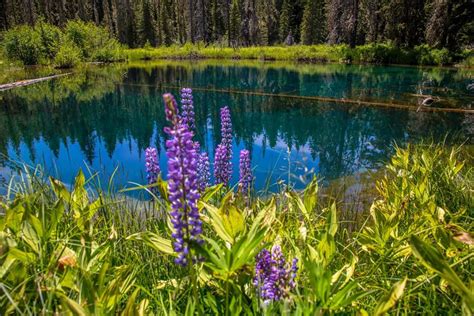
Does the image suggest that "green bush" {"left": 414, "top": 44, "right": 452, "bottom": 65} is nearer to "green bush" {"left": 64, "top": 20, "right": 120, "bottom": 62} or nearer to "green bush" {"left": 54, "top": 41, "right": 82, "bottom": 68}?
"green bush" {"left": 54, "top": 41, "right": 82, "bottom": 68}

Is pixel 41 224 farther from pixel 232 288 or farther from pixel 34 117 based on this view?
pixel 34 117

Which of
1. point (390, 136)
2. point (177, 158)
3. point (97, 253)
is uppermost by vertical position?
point (177, 158)

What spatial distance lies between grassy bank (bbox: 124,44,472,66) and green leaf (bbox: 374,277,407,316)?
40069 millimetres

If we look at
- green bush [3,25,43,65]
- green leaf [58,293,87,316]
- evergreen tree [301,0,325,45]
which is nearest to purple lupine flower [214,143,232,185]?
green leaf [58,293,87,316]

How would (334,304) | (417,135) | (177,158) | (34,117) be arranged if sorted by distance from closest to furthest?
(177,158) → (334,304) → (417,135) → (34,117)

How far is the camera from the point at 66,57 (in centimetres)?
3625

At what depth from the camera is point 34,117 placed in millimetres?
16531

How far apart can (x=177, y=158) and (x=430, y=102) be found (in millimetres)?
18979

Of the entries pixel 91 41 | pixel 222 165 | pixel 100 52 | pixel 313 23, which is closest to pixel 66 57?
pixel 91 41

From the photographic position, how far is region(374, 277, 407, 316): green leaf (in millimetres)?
1469

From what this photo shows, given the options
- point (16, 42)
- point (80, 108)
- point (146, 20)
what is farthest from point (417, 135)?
point (146, 20)

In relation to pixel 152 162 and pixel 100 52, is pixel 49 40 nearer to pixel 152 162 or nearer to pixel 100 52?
pixel 100 52

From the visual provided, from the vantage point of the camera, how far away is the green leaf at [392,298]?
147 cm

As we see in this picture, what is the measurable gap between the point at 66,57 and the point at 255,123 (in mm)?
28043
